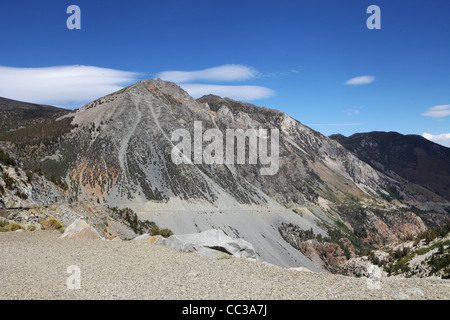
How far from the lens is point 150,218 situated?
54.5 metres

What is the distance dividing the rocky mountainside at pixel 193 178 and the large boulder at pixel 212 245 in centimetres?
4085

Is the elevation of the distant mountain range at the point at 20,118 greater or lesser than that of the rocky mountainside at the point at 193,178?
greater

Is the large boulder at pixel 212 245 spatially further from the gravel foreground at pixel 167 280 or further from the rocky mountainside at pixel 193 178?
the rocky mountainside at pixel 193 178

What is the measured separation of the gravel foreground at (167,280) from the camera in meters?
8.00

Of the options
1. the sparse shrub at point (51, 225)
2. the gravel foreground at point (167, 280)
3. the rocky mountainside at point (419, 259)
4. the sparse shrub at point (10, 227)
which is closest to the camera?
the gravel foreground at point (167, 280)

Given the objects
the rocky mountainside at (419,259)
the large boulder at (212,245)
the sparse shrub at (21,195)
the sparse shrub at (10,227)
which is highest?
the sparse shrub at (21,195)

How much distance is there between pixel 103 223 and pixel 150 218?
26460mm

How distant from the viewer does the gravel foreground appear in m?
8.00

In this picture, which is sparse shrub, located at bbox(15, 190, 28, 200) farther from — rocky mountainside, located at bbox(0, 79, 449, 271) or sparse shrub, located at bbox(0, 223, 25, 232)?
rocky mountainside, located at bbox(0, 79, 449, 271)

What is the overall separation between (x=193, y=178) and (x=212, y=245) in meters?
58.8

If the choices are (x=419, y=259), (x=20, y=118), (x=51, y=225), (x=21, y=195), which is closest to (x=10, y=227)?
(x=51, y=225)

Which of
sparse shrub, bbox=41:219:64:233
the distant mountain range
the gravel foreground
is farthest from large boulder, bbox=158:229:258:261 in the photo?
the distant mountain range

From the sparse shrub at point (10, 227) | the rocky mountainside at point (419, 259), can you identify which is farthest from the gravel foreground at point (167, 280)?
the rocky mountainside at point (419, 259)

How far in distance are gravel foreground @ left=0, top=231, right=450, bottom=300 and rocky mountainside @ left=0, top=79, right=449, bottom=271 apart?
43.4m
